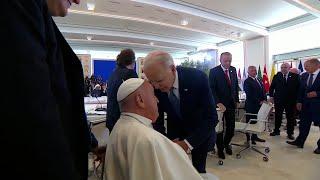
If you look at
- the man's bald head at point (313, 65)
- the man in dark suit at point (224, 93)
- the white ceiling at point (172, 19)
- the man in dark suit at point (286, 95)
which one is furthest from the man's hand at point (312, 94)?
the white ceiling at point (172, 19)

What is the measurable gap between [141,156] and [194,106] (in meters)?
0.91

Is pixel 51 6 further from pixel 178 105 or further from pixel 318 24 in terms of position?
pixel 318 24

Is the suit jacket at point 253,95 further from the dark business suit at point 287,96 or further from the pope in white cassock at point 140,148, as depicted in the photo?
the pope in white cassock at point 140,148

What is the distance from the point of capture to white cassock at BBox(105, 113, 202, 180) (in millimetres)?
1036

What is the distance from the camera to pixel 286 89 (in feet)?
19.4

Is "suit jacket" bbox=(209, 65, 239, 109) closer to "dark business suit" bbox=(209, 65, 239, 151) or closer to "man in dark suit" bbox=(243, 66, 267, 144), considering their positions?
"dark business suit" bbox=(209, 65, 239, 151)

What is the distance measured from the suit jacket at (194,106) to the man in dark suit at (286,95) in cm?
465

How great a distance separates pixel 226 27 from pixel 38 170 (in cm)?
940

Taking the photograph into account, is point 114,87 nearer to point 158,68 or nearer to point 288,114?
point 158,68

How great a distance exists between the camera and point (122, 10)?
7305mm

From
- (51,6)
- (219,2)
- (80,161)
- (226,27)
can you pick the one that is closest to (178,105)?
(80,161)

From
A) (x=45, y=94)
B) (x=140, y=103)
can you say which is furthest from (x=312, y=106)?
Result: (x=45, y=94)

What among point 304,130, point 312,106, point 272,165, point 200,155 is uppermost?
point 312,106

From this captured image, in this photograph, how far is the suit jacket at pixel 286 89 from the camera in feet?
19.2
